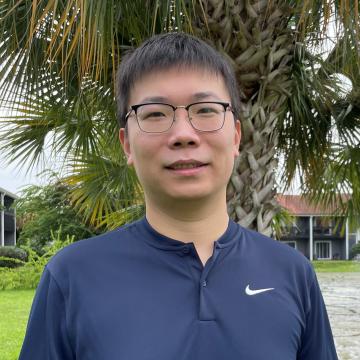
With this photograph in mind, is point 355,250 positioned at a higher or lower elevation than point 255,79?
lower

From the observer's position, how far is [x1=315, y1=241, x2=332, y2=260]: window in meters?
41.8

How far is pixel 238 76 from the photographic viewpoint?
3.76 meters

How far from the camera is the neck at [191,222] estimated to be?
4.29 ft

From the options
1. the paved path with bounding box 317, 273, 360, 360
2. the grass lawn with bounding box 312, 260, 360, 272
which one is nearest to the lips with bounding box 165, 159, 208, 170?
the paved path with bounding box 317, 273, 360, 360

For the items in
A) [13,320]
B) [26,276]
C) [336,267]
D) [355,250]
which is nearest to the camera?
[13,320]

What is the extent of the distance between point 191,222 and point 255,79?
2.64 m

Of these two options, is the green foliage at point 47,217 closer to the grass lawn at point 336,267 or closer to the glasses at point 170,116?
the grass lawn at point 336,267

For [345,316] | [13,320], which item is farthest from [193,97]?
→ [345,316]

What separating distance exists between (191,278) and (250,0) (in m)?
2.76

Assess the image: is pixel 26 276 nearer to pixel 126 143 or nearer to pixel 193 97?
pixel 126 143

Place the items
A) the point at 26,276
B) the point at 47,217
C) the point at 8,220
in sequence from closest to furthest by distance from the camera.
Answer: the point at 26,276, the point at 47,217, the point at 8,220

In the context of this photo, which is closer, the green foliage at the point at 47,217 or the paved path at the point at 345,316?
the paved path at the point at 345,316

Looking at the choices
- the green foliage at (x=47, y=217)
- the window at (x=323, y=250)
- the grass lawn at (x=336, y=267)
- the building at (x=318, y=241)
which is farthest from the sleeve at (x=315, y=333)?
the window at (x=323, y=250)

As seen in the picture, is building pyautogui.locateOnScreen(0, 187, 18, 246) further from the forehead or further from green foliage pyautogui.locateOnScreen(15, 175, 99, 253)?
the forehead
